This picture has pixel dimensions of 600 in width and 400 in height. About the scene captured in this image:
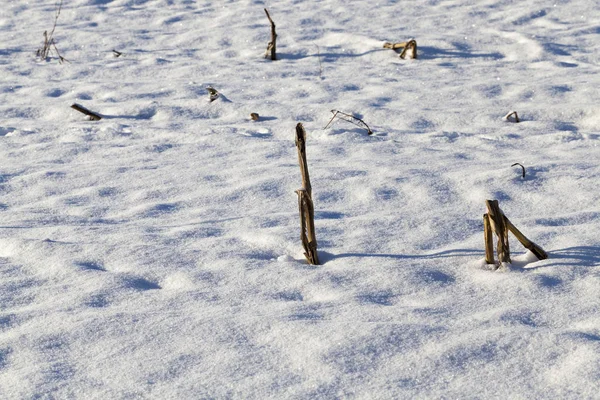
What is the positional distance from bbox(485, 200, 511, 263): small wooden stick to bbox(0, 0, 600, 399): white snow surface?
0.06 metres

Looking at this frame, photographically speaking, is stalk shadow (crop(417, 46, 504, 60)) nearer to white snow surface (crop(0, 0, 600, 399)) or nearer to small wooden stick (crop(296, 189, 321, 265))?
white snow surface (crop(0, 0, 600, 399))

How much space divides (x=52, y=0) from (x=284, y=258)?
21.2 ft

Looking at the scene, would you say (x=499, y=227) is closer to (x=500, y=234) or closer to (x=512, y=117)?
(x=500, y=234)

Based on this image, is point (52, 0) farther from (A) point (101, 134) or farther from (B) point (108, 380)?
(B) point (108, 380)

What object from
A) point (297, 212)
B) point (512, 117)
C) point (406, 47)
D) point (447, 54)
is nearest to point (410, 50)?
point (406, 47)

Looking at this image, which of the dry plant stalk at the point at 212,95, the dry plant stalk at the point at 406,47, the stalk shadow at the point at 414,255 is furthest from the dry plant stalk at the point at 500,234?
the dry plant stalk at the point at 406,47

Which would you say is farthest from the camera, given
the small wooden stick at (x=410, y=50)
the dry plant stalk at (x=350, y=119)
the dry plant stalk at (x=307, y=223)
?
the small wooden stick at (x=410, y=50)

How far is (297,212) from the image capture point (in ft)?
10.6

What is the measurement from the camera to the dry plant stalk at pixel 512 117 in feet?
15.1

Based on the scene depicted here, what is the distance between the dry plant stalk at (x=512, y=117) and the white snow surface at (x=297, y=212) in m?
0.06

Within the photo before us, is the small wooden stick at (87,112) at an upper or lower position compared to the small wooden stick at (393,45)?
upper

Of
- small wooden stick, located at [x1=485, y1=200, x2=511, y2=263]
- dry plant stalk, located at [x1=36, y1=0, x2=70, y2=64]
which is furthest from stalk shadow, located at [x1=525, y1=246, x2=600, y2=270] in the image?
dry plant stalk, located at [x1=36, y1=0, x2=70, y2=64]

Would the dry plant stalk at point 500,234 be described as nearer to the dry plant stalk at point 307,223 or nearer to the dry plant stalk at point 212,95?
the dry plant stalk at point 307,223

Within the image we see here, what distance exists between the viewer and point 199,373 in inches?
72.4
